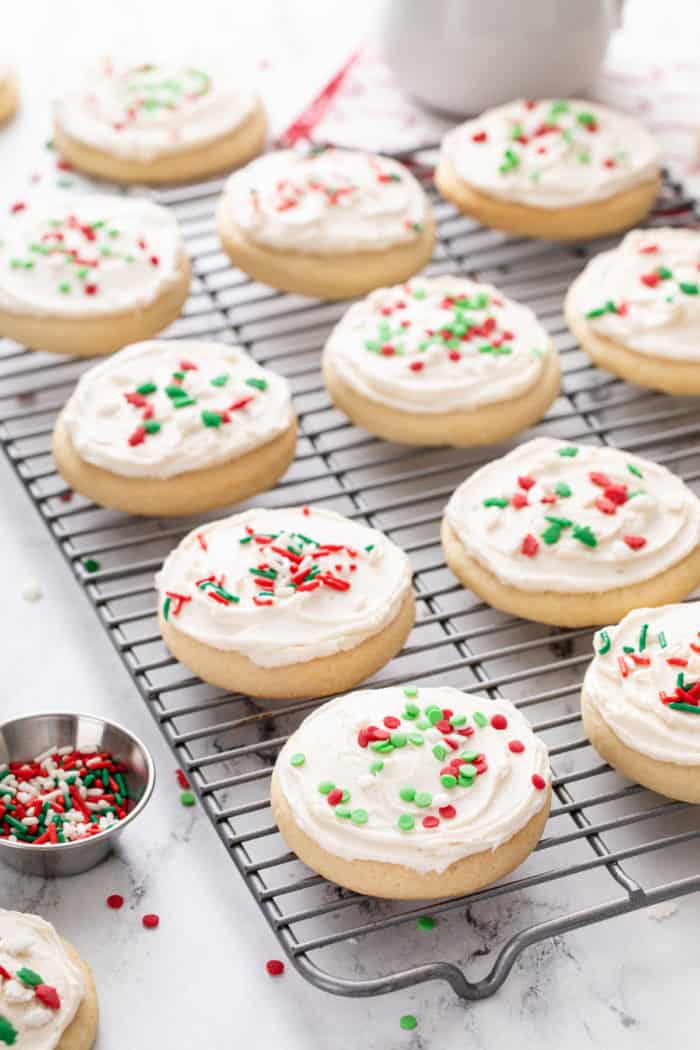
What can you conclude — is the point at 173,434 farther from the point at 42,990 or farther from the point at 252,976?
the point at 42,990

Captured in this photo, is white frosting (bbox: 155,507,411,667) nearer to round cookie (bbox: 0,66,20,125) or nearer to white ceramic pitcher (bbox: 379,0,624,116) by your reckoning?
white ceramic pitcher (bbox: 379,0,624,116)

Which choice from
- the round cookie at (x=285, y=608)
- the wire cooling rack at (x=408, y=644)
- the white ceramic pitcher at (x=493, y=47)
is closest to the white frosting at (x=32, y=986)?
the wire cooling rack at (x=408, y=644)

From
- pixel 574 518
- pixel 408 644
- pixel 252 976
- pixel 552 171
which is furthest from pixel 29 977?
pixel 552 171

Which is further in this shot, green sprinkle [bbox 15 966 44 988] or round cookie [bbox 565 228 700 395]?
round cookie [bbox 565 228 700 395]

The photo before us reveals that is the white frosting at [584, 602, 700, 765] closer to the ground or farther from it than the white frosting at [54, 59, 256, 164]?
closer to the ground

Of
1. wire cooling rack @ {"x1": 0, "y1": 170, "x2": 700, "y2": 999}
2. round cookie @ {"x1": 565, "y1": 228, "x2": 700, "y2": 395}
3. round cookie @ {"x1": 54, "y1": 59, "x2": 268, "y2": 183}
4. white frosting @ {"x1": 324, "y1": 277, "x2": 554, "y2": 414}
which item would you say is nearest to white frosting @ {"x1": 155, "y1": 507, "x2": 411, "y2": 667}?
wire cooling rack @ {"x1": 0, "y1": 170, "x2": 700, "y2": 999}

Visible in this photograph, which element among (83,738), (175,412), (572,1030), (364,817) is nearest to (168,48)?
(175,412)
